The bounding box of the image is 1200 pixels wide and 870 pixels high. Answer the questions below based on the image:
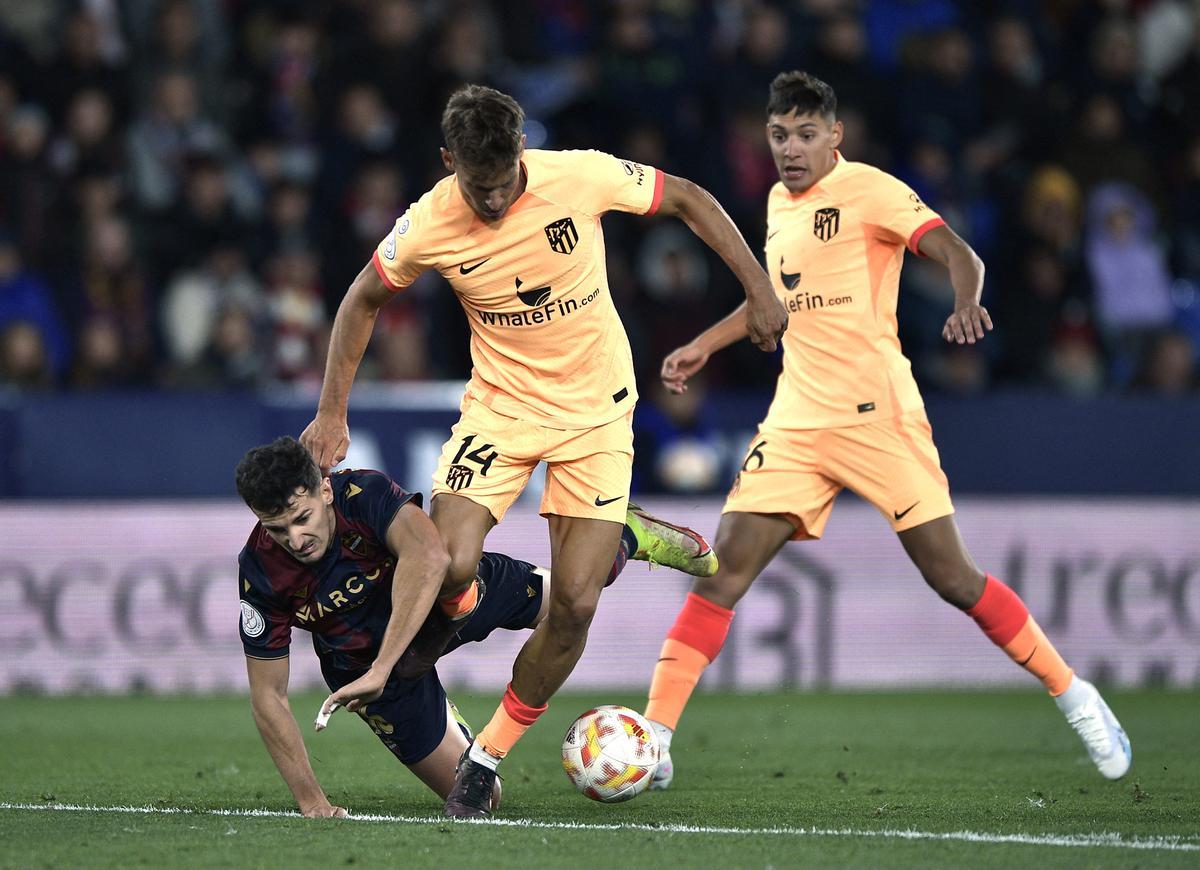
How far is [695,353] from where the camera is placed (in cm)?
709

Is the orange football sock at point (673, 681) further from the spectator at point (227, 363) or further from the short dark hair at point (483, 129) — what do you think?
the spectator at point (227, 363)

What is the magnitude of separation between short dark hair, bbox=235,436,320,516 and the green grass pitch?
99 centimetres

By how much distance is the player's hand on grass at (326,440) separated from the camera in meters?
6.30

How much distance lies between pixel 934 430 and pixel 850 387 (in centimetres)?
494

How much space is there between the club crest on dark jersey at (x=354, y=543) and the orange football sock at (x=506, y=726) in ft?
2.34

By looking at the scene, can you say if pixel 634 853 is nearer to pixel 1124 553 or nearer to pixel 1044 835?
pixel 1044 835

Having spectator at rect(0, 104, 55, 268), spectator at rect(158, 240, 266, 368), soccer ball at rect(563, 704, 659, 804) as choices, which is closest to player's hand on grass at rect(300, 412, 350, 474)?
soccer ball at rect(563, 704, 659, 804)

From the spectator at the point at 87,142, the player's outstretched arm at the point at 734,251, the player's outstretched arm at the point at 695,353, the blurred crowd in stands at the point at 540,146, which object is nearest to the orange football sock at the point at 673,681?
the player's outstretched arm at the point at 695,353

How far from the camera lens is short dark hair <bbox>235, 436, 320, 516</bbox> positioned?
5629 mm

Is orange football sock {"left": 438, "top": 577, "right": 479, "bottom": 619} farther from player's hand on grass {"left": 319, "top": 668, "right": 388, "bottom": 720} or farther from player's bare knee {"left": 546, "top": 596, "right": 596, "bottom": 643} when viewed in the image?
→ player's hand on grass {"left": 319, "top": 668, "right": 388, "bottom": 720}

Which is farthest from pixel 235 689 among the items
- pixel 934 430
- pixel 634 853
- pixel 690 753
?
pixel 634 853

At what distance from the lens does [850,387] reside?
23.9 feet

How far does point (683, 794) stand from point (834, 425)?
155cm

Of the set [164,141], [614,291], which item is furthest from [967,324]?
[164,141]
